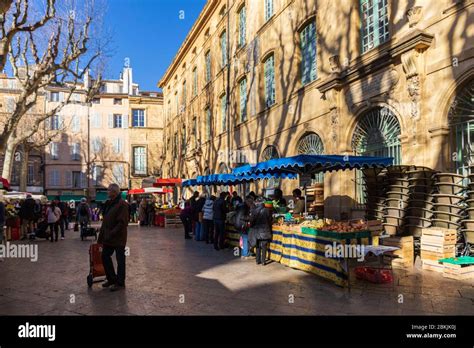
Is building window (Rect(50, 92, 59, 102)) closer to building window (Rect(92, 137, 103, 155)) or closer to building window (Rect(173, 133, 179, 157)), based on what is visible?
building window (Rect(92, 137, 103, 155))

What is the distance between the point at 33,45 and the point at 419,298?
17802 millimetres

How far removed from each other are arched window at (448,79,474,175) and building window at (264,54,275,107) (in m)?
9.17

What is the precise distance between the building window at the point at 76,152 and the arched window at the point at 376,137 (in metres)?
36.6

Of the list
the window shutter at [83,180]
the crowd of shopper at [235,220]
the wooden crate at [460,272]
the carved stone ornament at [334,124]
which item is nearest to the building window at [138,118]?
the window shutter at [83,180]

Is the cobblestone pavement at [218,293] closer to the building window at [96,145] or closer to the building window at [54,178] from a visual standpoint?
the building window at [96,145]

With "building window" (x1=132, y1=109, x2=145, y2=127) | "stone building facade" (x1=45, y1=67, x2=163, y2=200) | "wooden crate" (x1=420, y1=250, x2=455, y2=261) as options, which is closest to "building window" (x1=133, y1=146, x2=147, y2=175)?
"stone building facade" (x1=45, y1=67, x2=163, y2=200)

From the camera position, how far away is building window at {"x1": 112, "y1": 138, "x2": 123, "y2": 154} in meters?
41.4

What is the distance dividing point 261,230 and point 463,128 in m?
4.86

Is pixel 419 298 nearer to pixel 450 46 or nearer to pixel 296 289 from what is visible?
pixel 296 289

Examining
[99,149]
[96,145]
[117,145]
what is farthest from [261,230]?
[96,145]

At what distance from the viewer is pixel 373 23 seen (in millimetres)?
10812

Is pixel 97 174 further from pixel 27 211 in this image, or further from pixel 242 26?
pixel 27 211

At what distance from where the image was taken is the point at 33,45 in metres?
16.6
